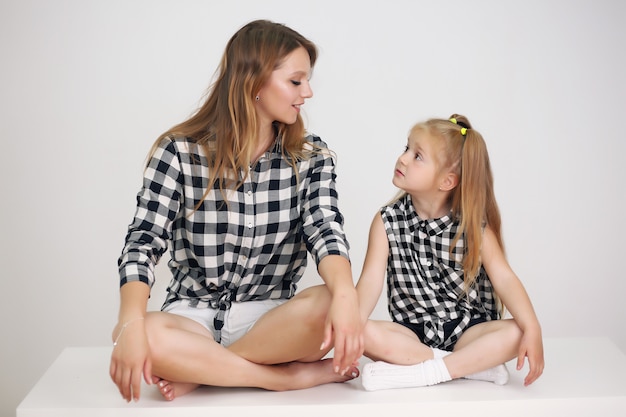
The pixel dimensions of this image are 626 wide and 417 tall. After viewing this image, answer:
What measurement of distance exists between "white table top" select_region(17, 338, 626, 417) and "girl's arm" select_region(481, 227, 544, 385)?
0.08m

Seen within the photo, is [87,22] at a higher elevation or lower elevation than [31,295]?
higher

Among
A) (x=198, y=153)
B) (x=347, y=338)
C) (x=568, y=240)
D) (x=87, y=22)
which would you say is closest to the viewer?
(x=347, y=338)

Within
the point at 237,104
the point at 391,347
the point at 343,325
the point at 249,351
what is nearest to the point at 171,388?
the point at 249,351

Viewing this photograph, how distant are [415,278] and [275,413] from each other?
0.57m

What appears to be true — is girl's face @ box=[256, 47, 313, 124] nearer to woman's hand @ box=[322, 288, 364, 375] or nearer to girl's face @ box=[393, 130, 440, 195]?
girl's face @ box=[393, 130, 440, 195]

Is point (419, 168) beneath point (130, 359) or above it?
above

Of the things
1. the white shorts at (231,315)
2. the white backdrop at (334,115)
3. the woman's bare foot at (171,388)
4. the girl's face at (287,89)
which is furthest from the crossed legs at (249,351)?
the white backdrop at (334,115)

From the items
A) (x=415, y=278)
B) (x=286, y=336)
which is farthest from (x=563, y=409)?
(x=286, y=336)

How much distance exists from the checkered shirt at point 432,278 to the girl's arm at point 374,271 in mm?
21

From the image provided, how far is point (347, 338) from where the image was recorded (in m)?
1.86

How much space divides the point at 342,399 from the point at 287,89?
0.75 meters

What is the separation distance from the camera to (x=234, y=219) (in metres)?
2.18

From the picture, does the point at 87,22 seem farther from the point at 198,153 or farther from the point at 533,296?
the point at 533,296

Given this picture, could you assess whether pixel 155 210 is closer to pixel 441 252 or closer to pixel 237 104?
pixel 237 104
